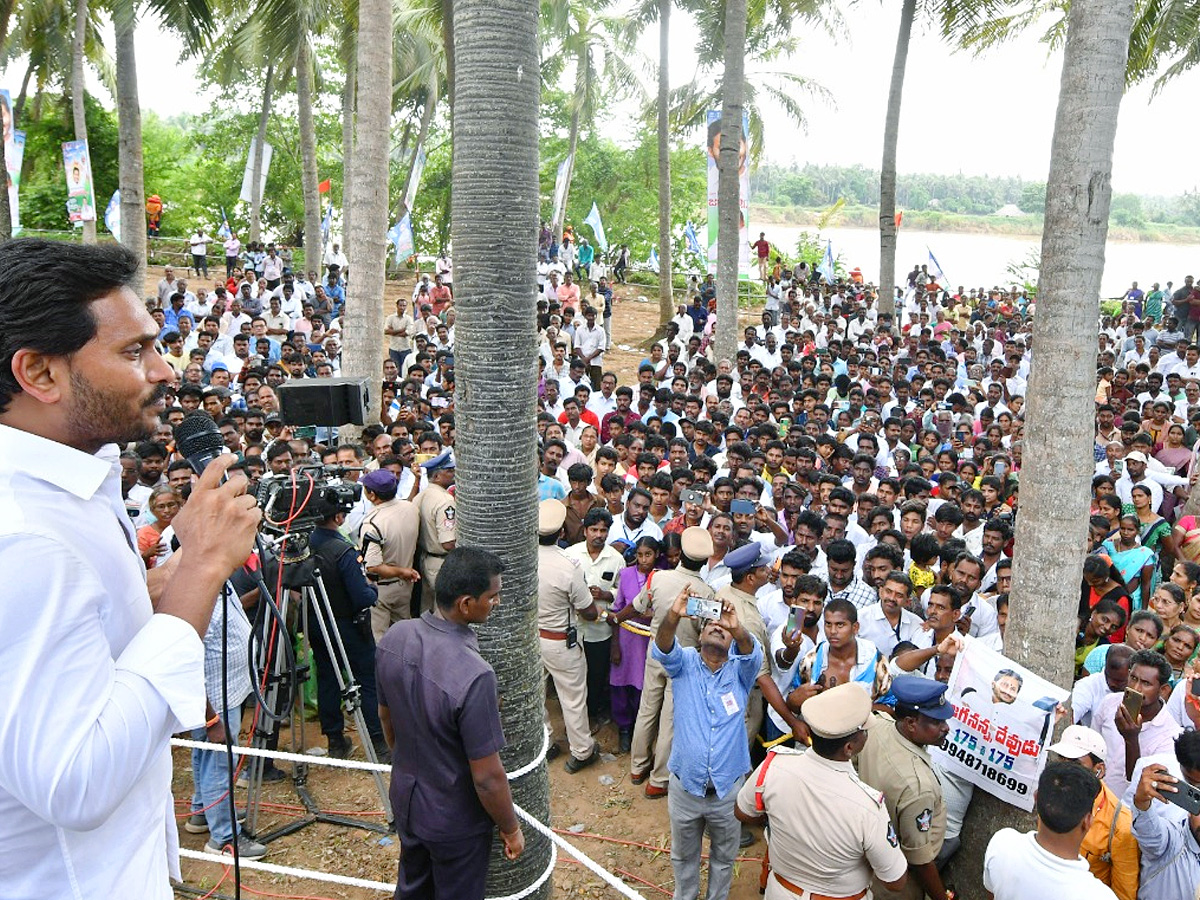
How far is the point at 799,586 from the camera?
559cm

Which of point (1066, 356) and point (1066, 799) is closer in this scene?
point (1066, 799)

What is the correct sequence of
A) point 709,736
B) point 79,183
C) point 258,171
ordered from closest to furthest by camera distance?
point 709,736 → point 79,183 → point 258,171

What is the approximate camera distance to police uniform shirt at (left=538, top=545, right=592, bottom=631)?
625 centimetres

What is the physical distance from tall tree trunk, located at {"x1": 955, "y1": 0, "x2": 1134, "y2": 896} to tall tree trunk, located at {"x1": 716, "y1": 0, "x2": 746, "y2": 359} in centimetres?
992

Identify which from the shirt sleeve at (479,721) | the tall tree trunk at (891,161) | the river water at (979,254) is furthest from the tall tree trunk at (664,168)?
the river water at (979,254)

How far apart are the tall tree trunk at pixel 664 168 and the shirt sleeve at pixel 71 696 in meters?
19.3

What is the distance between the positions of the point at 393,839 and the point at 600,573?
88.4 inches

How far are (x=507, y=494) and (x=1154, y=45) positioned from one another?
16.0 meters

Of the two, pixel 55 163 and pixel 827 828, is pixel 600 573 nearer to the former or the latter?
pixel 827 828

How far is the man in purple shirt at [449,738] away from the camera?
141 inches

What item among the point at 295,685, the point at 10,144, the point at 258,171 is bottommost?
the point at 295,685

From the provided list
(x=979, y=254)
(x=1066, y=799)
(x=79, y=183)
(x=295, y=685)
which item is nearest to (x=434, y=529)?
(x=295, y=685)

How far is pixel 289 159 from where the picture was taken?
35844 millimetres

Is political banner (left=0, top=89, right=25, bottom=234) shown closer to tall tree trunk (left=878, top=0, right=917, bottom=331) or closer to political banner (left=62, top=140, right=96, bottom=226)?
political banner (left=62, top=140, right=96, bottom=226)
